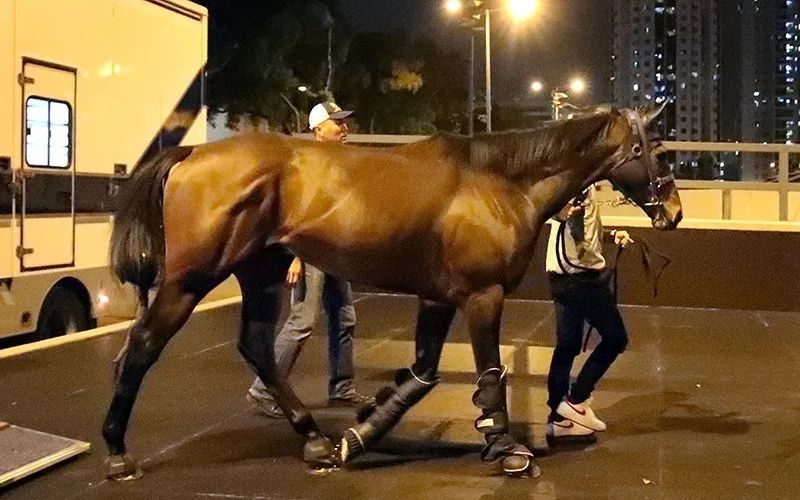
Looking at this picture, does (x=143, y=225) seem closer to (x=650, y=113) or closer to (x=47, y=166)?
(x=650, y=113)

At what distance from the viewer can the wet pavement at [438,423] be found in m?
5.06

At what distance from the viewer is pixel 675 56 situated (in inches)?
3720

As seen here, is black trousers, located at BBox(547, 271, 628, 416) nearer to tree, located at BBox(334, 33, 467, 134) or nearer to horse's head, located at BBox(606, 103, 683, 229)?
horse's head, located at BBox(606, 103, 683, 229)

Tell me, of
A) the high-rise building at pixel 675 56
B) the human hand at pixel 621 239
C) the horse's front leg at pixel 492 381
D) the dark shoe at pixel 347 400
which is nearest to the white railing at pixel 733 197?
the dark shoe at pixel 347 400

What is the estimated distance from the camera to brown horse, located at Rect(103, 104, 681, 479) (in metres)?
5.11

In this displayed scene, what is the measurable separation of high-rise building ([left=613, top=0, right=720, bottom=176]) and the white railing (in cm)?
7504

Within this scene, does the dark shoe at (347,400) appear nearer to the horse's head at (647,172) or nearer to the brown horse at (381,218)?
the brown horse at (381,218)

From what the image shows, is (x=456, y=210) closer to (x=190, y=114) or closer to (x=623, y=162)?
(x=623, y=162)

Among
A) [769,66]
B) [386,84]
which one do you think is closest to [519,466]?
[386,84]

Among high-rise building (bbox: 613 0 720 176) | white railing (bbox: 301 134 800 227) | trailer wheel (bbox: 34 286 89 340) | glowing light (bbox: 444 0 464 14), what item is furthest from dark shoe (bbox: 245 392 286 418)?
high-rise building (bbox: 613 0 720 176)

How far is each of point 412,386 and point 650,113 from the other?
6.14 feet

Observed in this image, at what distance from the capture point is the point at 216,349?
929 centimetres

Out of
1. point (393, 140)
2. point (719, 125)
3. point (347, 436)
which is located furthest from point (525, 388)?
point (719, 125)

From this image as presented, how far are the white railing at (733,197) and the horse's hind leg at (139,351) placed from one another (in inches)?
244
